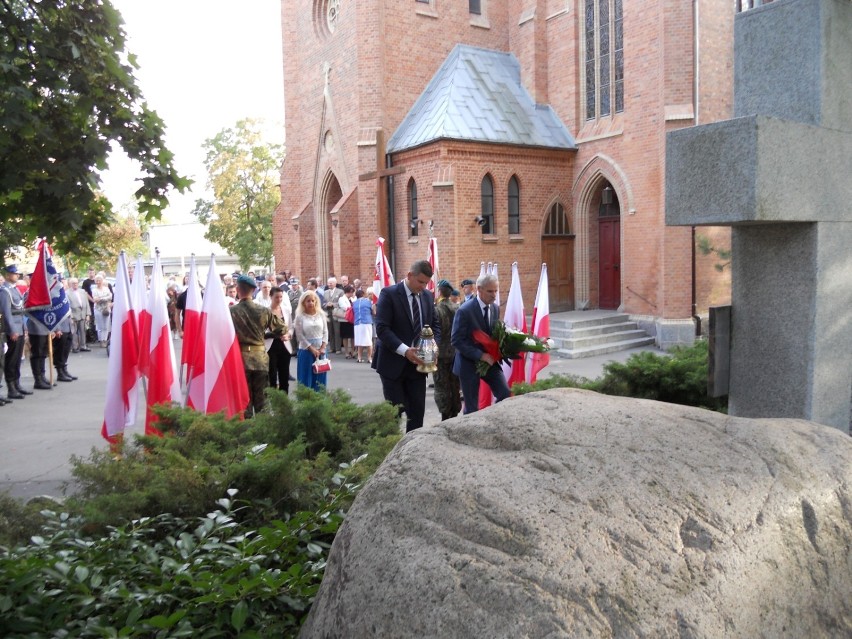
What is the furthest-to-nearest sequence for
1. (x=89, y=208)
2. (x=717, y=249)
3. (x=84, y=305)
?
(x=84, y=305)
(x=717, y=249)
(x=89, y=208)

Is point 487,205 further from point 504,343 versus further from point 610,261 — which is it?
point 504,343

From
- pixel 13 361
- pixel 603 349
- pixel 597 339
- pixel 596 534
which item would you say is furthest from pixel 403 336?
pixel 597 339

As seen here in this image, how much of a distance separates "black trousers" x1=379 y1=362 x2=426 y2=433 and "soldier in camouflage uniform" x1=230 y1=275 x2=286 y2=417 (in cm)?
250

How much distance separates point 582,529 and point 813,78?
3731mm

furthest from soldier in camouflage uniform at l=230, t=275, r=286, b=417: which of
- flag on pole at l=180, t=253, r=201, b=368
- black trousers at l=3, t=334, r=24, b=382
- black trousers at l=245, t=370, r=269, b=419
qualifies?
black trousers at l=3, t=334, r=24, b=382

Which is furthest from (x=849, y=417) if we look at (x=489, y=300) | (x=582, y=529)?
(x=489, y=300)

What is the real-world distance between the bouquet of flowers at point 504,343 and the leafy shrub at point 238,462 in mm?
2288

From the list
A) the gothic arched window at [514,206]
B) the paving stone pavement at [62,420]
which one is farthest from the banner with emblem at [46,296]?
the gothic arched window at [514,206]

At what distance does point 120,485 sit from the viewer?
4188mm

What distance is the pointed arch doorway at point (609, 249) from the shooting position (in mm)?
22594

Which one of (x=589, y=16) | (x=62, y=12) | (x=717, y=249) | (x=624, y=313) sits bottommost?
(x=624, y=313)

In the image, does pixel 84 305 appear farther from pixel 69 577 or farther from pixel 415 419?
pixel 69 577

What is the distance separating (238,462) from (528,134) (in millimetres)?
19827

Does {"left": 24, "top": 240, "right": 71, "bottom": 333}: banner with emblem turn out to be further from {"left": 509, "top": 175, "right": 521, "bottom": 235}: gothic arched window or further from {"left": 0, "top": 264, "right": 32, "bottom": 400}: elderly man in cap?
{"left": 509, "top": 175, "right": 521, "bottom": 235}: gothic arched window
